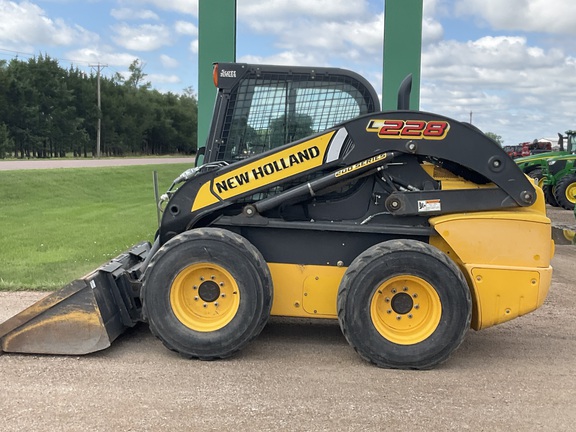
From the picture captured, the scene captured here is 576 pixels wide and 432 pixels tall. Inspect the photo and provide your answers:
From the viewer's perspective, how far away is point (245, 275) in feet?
15.9

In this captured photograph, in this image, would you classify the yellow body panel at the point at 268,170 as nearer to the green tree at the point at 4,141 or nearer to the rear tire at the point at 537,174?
the rear tire at the point at 537,174

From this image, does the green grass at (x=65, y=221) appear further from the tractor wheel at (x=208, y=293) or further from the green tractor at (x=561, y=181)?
the green tractor at (x=561, y=181)

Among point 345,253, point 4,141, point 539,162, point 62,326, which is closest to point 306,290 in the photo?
point 345,253

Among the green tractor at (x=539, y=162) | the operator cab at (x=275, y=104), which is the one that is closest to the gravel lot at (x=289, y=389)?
the operator cab at (x=275, y=104)

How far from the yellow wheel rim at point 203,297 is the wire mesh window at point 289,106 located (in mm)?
1167

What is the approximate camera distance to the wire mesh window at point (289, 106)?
5504 millimetres

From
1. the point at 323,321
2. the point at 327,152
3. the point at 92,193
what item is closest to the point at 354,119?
the point at 327,152

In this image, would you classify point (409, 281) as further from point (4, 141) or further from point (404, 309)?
point (4, 141)

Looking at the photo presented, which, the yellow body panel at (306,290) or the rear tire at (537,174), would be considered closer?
the yellow body panel at (306,290)

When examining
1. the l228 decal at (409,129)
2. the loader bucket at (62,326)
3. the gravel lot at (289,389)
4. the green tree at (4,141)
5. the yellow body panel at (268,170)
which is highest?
the green tree at (4,141)

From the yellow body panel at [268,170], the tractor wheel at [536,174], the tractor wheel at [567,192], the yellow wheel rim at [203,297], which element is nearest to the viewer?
the yellow wheel rim at [203,297]

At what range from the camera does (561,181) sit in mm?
19453

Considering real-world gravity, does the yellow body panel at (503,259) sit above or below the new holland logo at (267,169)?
below

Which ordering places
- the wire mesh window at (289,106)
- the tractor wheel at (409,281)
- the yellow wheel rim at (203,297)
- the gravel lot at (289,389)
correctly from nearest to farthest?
the gravel lot at (289,389), the tractor wheel at (409,281), the yellow wheel rim at (203,297), the wire mesh window at (289,106)
